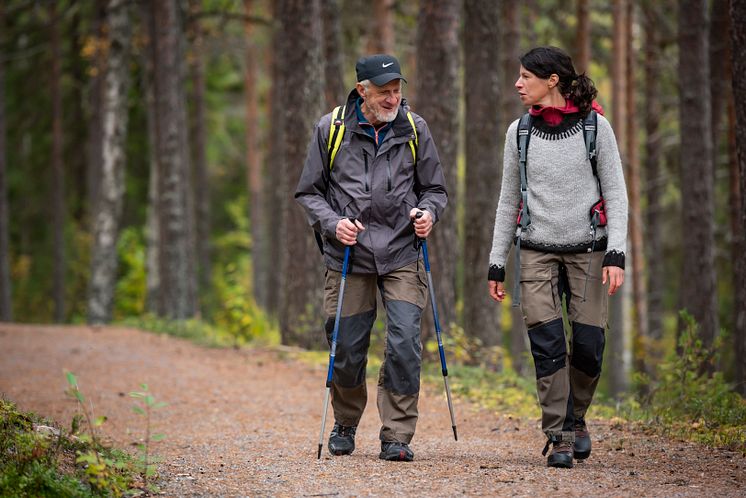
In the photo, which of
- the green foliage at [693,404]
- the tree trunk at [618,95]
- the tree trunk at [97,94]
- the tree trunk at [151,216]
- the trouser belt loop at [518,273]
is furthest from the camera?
the tree trunk at [97,94]

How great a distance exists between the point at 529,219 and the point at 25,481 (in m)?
3.24

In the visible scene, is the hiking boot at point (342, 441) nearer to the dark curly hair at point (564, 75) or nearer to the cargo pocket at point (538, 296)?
the cargo pocket at point (538, 296)

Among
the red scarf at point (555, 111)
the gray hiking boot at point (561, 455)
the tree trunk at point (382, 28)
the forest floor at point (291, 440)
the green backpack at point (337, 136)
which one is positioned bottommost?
the forest floor at point (291, 440)

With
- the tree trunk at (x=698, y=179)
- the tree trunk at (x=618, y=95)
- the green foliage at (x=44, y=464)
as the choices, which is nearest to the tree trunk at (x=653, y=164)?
the tree trunk at (x=618, y=95)

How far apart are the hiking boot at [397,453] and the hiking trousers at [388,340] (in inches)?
1.3

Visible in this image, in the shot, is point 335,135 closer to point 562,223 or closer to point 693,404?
point 562,223

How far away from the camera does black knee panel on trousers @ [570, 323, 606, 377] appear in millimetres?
6207

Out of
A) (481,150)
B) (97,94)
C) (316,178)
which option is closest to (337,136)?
(316,178)

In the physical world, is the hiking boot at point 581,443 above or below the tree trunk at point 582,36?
below

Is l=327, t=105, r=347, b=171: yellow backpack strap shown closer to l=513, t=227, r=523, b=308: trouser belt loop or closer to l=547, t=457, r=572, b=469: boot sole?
l=513, t=227, r=523, b=308: trouser belt loop

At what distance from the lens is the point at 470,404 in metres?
9.92

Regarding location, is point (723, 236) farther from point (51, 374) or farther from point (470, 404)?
point (51, 374)

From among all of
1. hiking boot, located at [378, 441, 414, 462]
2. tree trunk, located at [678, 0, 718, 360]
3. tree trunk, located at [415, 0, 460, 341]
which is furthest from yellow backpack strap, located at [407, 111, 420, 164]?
tree trunk, located at [678, 0, 718, 360]

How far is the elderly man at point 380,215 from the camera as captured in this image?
21.0ft
